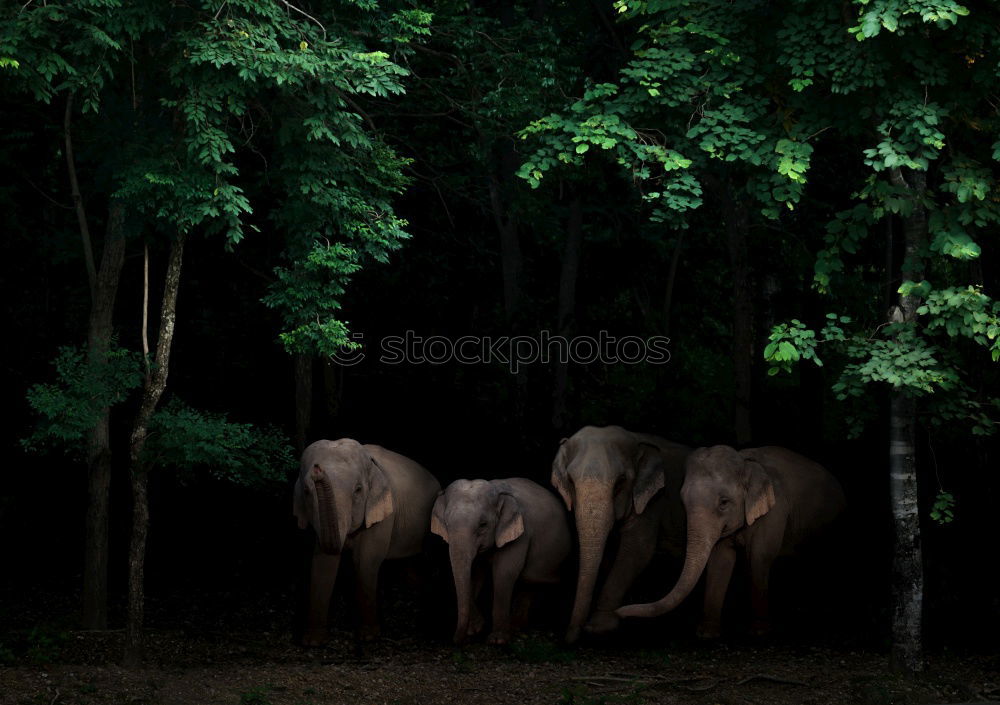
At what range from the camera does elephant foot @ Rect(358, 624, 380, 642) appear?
14398 millimetres

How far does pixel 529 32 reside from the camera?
1633 centimetres

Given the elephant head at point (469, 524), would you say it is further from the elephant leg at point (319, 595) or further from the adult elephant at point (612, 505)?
the elephant leg at point (319, 595)

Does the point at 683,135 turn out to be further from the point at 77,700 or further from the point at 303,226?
the point at 77,700

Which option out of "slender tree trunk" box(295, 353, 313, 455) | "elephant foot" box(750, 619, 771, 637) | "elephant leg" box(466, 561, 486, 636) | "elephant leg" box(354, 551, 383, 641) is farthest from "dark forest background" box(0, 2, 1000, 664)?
"elephant leg" box(466, 561, 486, 636)

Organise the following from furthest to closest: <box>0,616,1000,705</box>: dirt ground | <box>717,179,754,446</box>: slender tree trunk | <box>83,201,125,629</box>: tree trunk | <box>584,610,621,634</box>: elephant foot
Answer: <box>717,179,754,446</box>: slender tree trunk
<box>584,610,621,634</box>: elephant foot
<box>83,201,125,629</box>: tree trunk
<box>0,616,1000,705</box>: dirt ground

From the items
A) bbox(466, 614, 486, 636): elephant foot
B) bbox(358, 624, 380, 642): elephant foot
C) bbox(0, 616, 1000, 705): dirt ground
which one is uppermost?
bbox(466, 614, 486, 636): elephant foot

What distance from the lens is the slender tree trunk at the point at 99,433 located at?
546 inches

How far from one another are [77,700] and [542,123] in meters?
7.82

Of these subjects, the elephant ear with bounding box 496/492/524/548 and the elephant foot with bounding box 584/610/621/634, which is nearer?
the elephant ear with bounding box 496/492/524/548

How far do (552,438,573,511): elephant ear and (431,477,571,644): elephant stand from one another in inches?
15.2

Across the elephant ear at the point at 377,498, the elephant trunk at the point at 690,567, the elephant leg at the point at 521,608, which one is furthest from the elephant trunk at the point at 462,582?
the elephant trunk at the point at 690,567

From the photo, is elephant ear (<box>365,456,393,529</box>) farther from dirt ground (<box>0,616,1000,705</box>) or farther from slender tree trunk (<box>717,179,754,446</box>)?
slender tree trunk (<box>717,179,754,446</box>)

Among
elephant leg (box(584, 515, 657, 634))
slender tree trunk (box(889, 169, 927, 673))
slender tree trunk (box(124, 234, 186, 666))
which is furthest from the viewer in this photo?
elephant leg (box(584, 515, 657, 634))

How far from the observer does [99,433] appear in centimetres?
1412
